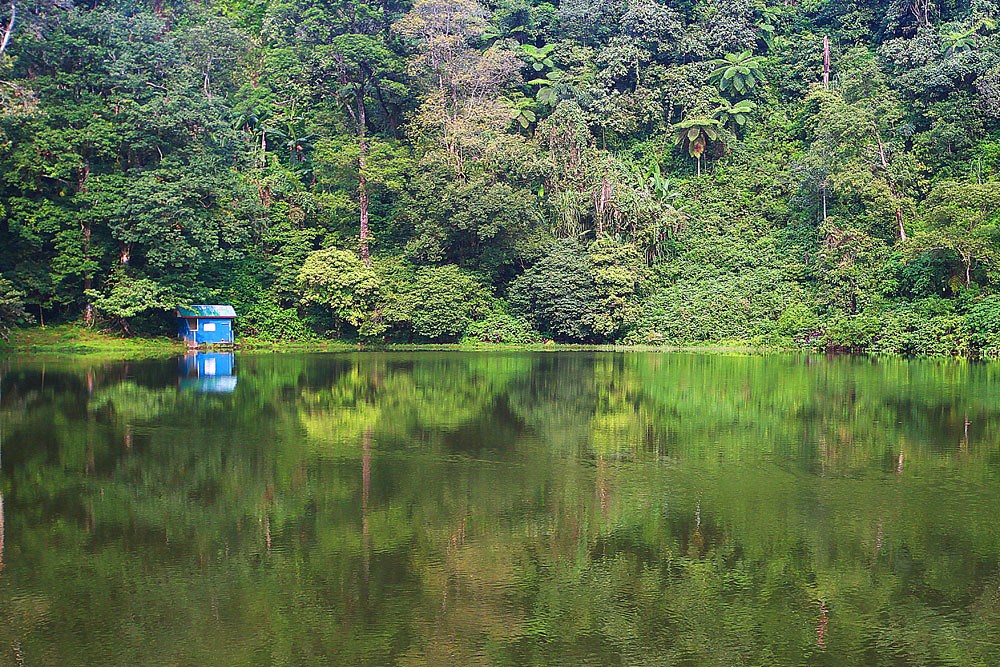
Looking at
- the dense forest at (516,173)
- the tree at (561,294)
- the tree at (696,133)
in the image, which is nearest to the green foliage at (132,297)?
the dense forest at (516,173)

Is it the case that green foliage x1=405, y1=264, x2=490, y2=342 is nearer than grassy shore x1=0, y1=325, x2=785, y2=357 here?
No

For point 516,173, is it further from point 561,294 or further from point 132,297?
point 132,297

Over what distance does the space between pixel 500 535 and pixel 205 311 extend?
28170mm

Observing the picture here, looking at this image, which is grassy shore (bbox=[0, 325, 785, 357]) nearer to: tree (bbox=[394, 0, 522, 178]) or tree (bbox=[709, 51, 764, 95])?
tree (bbox=[394, 0, 522, 178])

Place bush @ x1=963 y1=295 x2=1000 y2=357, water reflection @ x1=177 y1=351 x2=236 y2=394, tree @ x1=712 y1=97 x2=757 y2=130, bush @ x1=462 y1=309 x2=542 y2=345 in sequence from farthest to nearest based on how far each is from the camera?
tree @ x1=712 y1=97 x2=757 y2=130
bush @ x1=462 y1=309 x2=542 y2=345
bush @ x1=963 y1=295 x2=1000 y2=357
water reflection @ x1=177 y1=351 x2=236 y2=394

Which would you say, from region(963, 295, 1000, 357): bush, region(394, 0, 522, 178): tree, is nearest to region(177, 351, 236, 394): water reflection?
region(394, 0, 522, 178): tree

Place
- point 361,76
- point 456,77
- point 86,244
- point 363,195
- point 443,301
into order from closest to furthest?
point 86,244 < point 443,301 < point 363,195 < point 456,77 < point 361,76

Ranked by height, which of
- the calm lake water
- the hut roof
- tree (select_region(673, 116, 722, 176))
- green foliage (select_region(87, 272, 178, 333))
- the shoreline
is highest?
tree (select_region(673, 116, 722, 176))

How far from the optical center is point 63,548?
21.1 feet

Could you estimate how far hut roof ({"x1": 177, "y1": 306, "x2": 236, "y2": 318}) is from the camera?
3272cm

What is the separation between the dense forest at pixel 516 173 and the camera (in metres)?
31.2

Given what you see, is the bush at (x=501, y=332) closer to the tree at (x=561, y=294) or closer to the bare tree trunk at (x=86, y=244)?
the tree at (x=561, y=294)

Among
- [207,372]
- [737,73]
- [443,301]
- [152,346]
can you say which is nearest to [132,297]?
[152,346]

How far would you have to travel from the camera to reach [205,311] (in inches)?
1292
